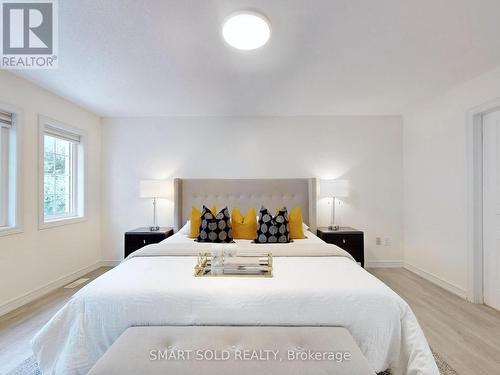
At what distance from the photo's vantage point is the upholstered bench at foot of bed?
3.59 feet

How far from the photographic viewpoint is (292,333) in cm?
→ 134

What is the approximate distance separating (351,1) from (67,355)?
2.63 m

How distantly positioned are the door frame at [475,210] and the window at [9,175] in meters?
4.68

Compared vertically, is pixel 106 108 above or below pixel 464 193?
above

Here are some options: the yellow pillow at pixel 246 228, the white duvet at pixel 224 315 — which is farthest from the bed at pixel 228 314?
the yellow pillow at pixel 246 228

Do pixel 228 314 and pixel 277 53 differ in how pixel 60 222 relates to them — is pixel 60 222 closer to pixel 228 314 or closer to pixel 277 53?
pixel 228 314

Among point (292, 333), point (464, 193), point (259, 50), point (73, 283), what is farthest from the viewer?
point (73, 283)

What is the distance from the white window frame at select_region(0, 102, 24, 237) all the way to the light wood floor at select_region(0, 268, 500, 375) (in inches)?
Answer: 32.9

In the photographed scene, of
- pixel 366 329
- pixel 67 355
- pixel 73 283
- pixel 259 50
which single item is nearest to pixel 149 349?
pixel 67 355

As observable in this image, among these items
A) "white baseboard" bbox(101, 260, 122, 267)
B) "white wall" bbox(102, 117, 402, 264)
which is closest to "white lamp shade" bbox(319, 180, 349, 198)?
"white wall" bbox(102, 117, 402, 264)

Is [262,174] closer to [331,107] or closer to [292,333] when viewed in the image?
[331,107]

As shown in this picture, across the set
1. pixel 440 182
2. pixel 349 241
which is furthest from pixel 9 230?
pixel 440 182

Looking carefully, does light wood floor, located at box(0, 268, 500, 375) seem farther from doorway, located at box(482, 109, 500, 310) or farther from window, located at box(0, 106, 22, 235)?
window, located at box(0, 106, 22, 235)

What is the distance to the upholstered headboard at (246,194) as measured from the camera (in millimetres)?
3799
